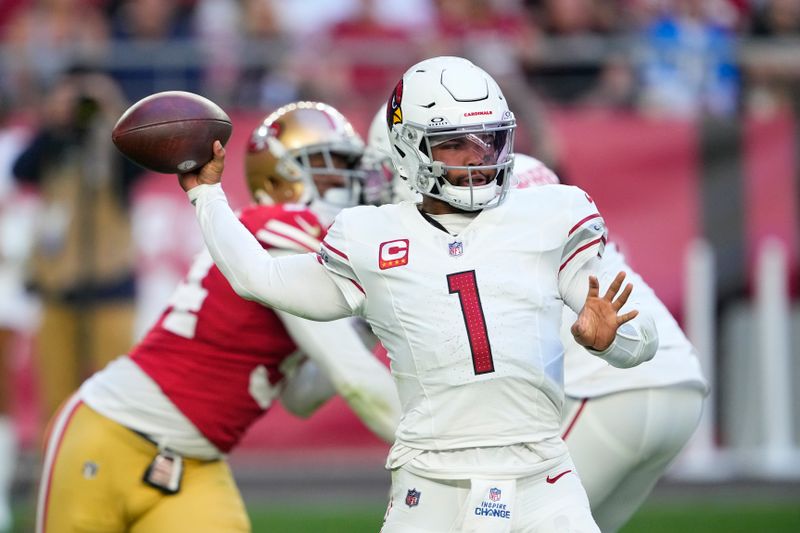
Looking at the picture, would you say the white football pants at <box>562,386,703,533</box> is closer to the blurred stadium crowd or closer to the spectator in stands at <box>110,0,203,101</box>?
the blurred stadium crowd

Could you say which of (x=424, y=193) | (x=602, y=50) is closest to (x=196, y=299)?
(x=424, y=193)

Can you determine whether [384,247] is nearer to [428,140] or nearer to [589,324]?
[428,140]

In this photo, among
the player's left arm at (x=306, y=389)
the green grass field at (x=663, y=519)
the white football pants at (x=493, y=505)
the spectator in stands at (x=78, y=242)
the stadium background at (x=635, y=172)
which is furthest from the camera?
the stadium background at (x=635, y=172)

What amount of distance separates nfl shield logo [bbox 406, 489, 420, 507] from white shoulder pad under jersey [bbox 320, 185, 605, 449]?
110mm

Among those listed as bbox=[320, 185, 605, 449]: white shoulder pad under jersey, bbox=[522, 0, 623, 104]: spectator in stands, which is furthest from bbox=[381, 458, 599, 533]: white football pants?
bbox=[522, 0, 623, 104]: spectator in stands

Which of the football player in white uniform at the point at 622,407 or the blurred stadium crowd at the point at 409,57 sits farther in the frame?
Result: the blurred stadium crowd at the point at 409,57

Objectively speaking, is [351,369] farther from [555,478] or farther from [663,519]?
[663,519]

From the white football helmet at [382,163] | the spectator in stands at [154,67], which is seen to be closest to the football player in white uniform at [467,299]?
the white football helmet at [382,163]

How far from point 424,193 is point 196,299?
98cm

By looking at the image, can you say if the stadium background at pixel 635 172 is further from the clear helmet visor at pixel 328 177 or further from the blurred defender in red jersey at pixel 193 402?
the blurred defender in red jersey at pixel 193 402

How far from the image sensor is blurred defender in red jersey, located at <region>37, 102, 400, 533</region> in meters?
4.14

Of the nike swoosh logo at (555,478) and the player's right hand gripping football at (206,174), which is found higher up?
the player's right hand gripping football at (206,174)

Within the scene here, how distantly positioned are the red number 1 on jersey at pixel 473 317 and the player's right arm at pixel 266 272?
1.08 ft

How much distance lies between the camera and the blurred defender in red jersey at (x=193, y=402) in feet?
13.6
